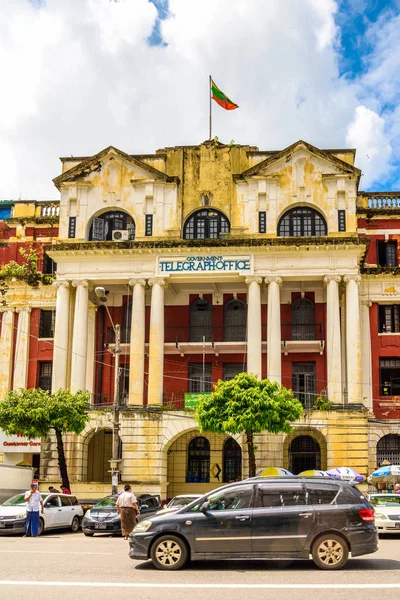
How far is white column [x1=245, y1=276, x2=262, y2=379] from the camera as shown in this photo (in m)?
41.0

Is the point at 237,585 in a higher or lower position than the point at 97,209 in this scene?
lower

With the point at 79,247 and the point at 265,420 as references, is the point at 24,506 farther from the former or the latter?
the point at 79,247

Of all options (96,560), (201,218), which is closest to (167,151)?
(201,218)

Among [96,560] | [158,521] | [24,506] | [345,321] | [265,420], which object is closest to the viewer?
[158,521]

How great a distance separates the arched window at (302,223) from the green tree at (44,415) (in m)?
15.0

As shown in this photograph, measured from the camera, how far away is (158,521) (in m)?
15.8

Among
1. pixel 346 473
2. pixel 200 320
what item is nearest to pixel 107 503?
pixel 346 473

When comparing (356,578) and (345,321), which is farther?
(345,321)

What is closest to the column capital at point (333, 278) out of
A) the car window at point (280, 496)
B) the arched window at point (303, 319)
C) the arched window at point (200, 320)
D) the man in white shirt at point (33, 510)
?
the arched window at point (303, 319)

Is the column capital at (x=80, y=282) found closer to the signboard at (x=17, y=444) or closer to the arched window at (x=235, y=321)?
the arched window at (x=235, y=321)

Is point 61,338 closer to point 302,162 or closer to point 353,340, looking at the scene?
point 353,340

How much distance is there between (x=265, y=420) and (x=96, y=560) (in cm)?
1923

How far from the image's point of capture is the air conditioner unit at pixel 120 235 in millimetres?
43406

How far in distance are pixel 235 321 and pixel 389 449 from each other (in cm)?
1132
